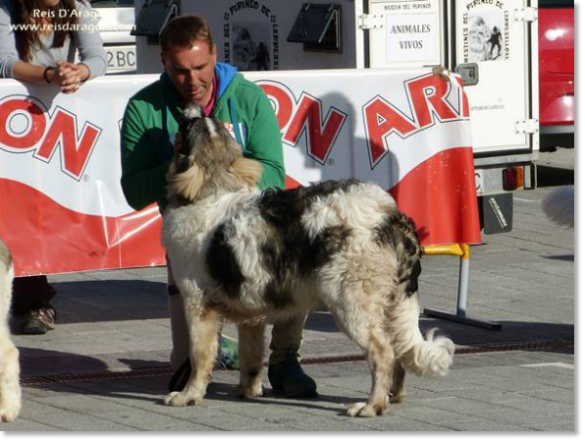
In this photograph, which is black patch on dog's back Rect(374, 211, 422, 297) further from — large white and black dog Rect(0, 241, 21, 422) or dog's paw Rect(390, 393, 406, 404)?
large white and black dog Rect(0, 241, 21, 422)

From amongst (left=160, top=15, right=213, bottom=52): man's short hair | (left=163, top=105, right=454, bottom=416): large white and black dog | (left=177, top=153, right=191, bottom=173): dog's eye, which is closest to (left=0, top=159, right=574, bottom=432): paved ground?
(left=163, top=105, right=454, bottom=416): large white and black dog

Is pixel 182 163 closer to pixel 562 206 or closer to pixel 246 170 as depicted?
pixel 246 170

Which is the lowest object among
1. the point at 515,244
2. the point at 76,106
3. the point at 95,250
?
the point at 515,244

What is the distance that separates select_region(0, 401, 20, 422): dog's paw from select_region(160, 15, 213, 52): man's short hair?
1989 mm

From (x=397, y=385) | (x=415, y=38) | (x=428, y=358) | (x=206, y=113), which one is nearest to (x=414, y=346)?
(x=428, y=358)

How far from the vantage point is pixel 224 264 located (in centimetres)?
659

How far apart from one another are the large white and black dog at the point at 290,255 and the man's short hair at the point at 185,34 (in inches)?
16.4

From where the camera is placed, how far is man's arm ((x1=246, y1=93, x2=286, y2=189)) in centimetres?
701

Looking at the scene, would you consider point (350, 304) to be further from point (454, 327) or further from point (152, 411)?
point (454, 327)

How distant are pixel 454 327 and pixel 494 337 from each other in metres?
0.42

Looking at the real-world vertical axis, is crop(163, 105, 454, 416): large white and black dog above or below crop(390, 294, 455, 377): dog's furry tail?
above

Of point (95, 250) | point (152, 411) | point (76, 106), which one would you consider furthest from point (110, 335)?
point (152, 411)

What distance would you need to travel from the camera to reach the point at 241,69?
475 inches

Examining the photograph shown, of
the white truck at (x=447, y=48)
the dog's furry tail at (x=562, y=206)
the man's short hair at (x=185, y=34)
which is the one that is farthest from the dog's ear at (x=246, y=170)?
the white truck at (x=447, y=48)
